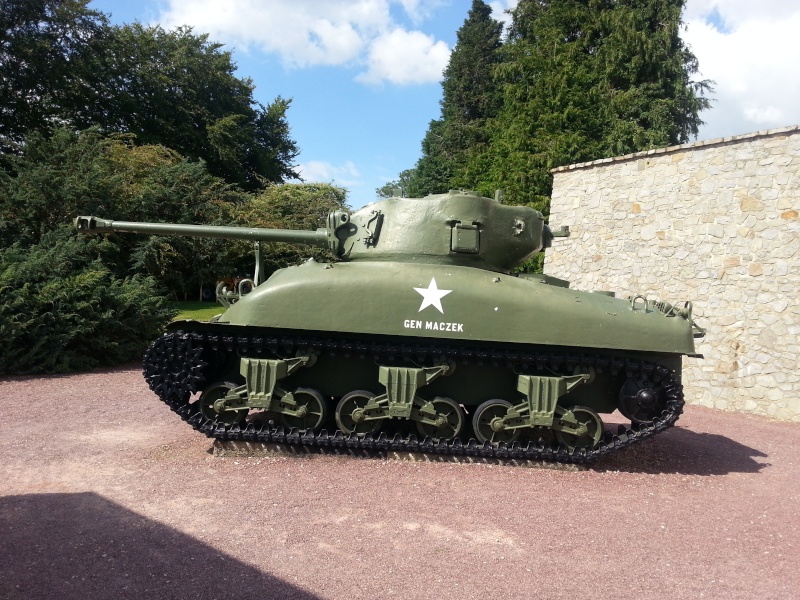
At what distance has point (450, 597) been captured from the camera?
4297 mm

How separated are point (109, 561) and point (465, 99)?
37.9 m

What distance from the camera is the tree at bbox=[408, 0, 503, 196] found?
38.1m

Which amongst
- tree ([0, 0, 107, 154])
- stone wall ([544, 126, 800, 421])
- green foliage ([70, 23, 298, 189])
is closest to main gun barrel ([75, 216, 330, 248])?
stone wall ([544, 126, 800, 421])

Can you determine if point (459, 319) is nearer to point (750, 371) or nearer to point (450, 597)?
point (450, 597)

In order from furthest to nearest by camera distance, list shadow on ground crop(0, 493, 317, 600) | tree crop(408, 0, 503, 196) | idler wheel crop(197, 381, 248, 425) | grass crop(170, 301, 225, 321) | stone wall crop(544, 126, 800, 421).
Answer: tree crop(408, 0, 503, 196) < grass crop(170, 301, 225, 321) < stone wall crop(544, 126, 800, 421) < idler wheel crop(197, 381, 248, 425) < shadow on ground crop(0, 493, 317, 600)

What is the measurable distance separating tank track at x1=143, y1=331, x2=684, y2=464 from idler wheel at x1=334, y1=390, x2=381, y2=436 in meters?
0.13

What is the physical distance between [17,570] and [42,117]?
26.2m

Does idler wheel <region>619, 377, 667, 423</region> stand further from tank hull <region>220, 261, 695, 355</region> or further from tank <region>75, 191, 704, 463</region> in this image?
tank hull <region>220, 261, 695, 355</region>

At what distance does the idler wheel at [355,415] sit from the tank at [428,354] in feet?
0.06

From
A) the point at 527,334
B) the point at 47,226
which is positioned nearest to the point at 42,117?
the point at 47,226

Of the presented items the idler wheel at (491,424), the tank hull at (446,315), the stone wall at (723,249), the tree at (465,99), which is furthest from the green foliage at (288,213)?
the idler wheel at (491,424)

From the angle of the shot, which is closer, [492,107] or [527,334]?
[527,334]

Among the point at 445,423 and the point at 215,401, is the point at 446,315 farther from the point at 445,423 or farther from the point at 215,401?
the point at 215,401

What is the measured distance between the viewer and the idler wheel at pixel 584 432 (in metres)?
7.59
